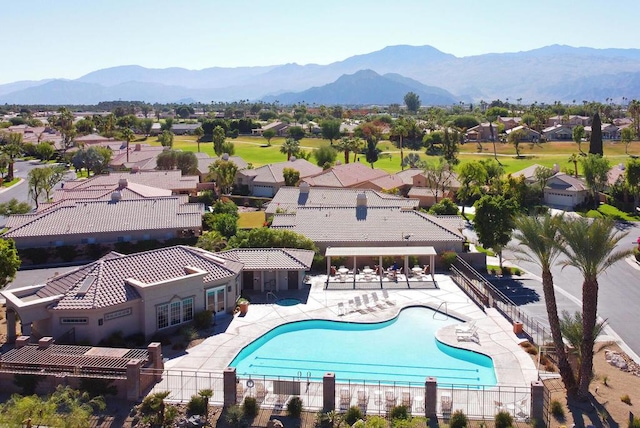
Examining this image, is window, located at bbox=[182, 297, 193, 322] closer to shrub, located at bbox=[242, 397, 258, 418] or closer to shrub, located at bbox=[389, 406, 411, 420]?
shrub, located at bbox=[242, 397, 258, 418]

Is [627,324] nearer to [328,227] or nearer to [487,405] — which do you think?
[487,405]

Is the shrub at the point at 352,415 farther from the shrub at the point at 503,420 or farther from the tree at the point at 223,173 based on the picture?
the tree at the point at 223,173

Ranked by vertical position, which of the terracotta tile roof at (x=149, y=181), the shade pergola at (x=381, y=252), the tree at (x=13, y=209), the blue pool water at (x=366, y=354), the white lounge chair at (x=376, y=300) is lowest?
the blue pool water at (x=366, y=354)

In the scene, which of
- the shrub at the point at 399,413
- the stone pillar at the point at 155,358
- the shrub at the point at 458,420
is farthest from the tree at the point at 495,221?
the stone pillar at the point at 155,358

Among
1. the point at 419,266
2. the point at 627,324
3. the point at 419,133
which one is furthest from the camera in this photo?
the point at 419,133

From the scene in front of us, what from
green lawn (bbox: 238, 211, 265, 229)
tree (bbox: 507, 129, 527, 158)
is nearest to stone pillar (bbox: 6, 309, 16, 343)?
green lawn (bbox: 238, 211, 265, 229)

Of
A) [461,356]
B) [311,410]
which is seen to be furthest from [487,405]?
[311,410]

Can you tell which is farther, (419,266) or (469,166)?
(469,166)
